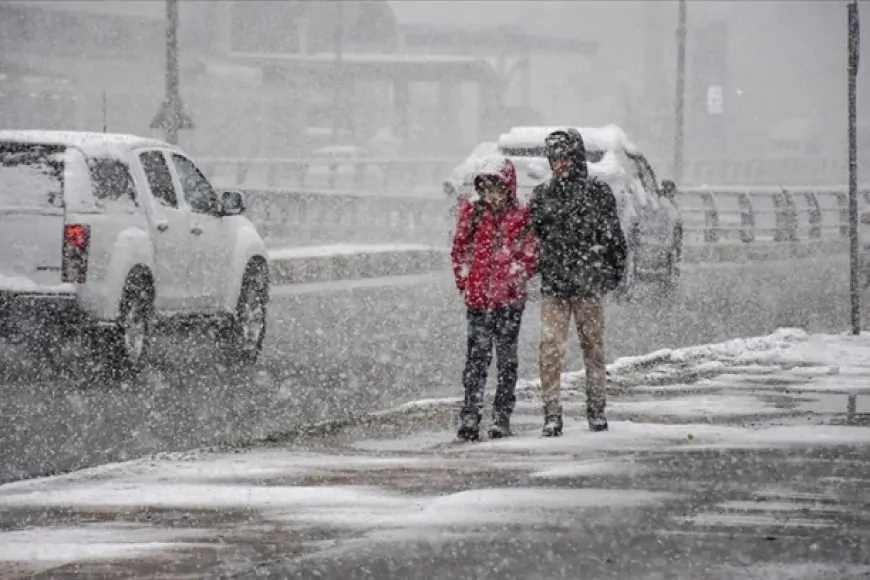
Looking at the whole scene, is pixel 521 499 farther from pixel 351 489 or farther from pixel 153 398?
pixel 153 398

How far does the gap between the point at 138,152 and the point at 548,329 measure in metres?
5.13

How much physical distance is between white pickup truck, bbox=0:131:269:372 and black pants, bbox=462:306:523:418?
4.01 metres

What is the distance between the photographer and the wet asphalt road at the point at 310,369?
1166 centimetres

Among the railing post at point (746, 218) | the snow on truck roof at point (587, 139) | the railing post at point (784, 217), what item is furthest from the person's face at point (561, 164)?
the railing post at point (784, 217)

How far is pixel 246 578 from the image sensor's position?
694 centimetres

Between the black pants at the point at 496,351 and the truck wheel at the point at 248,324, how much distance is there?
5.25m

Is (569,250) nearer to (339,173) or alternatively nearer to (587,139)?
(587,139)

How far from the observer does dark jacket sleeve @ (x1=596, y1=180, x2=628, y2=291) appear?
11016 millimetres

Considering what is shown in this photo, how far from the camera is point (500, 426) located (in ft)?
36.9

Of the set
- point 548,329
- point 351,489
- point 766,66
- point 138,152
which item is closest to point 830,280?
point 138,152

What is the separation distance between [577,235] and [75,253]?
15.0ft

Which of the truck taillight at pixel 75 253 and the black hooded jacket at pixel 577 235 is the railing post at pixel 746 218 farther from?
the black hooded jacket at pixel 577 235

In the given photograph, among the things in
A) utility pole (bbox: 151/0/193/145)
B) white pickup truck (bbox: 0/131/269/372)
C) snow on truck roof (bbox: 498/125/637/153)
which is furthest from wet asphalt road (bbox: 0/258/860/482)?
→ utility pole (bbox: 151/0/193/145)

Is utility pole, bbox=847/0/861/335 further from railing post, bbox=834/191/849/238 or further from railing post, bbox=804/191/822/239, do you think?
railing post, bbox=834/191/849/238
